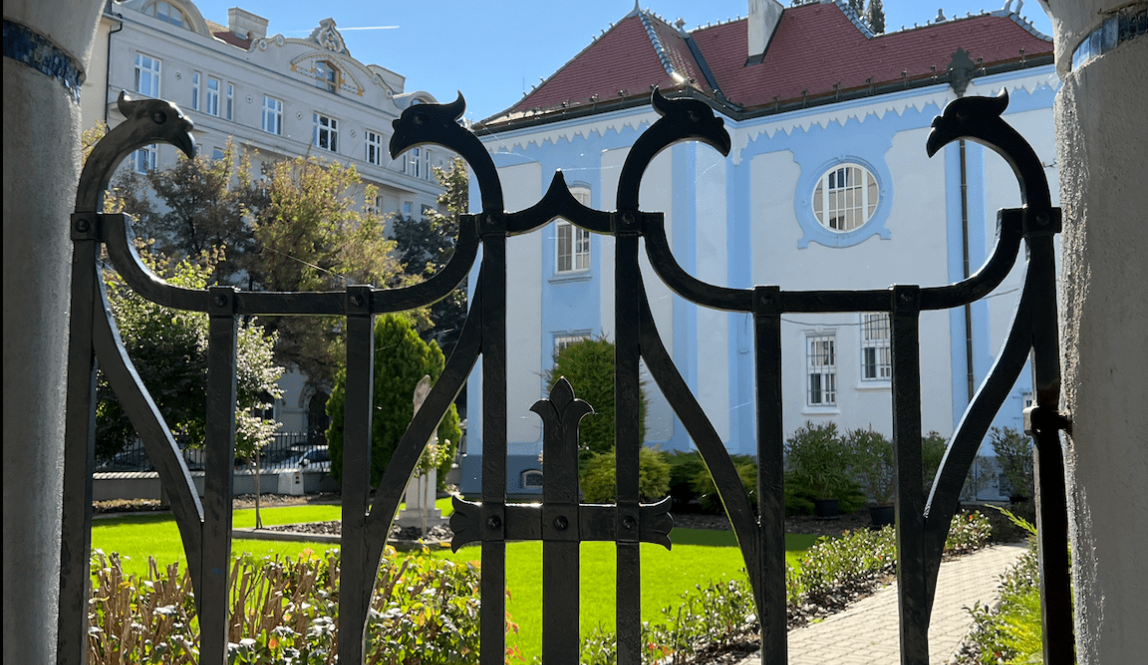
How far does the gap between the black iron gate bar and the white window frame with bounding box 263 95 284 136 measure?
30592mm

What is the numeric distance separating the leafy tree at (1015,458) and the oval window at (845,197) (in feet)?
15.5

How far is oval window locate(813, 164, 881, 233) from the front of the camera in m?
17.1

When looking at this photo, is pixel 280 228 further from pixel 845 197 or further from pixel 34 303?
pixel 34 303

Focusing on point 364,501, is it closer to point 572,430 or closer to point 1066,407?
point 572,430

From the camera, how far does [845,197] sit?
1731cm

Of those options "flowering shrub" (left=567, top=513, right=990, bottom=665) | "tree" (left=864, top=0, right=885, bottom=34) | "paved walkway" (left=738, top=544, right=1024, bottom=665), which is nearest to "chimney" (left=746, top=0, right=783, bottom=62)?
"tree" (left=864, top=0, right=885, bottom=34)

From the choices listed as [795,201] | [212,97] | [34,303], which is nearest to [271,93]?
[212,97]

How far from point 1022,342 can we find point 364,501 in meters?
1.20

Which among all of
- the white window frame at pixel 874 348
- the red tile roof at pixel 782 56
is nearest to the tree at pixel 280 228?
the red tile roof at pixel 782 56

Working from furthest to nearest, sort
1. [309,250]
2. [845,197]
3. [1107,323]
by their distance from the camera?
[309,250] < [845,197] < [1107,323]

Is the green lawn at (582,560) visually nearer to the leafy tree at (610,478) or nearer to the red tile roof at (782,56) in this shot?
the leafy tree at (610,478)

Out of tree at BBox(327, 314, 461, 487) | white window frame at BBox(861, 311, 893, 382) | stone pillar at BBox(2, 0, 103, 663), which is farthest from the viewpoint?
white window frame at BBox(861, 311, 893, 382)

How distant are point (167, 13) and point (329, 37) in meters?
5.70

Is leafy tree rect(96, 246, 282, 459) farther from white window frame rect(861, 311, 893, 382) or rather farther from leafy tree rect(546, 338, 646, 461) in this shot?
white window frame rect(861, 311, 893, 382)
